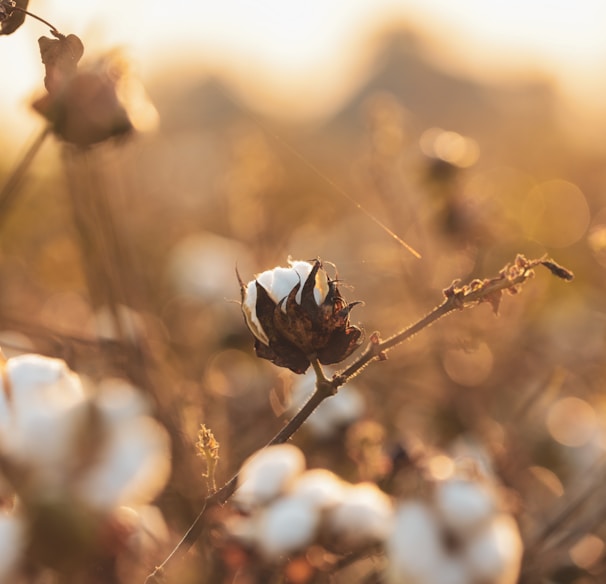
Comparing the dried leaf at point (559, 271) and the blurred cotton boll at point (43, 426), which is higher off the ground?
the dried leaf at point (559, 271)

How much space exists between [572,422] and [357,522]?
1068mm

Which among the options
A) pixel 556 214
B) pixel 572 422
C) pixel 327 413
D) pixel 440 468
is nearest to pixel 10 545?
pixel 440 468

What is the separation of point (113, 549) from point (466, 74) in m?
14.3

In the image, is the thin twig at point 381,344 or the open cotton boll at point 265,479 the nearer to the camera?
the thin twig at point 381,344

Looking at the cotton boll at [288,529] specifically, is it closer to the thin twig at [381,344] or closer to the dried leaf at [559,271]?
the thin twig at [381,344]

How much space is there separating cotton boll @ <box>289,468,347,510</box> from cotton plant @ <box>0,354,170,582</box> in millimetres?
383

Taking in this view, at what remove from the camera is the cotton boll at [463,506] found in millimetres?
1014

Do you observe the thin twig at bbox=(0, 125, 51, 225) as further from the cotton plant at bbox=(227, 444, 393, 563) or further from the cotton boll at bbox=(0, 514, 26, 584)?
the cotton boll at bbox=(0, 514, 26, 584)

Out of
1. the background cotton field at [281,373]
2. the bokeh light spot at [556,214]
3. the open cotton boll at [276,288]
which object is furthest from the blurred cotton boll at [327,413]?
the bokeh light spot at [556,214]

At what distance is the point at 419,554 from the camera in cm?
98

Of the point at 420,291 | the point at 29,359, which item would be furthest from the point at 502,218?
the point at 29,359

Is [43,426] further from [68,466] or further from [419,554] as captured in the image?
[419,554]

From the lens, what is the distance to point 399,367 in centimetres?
241

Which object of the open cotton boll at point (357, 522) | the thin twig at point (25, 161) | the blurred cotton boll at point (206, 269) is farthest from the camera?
the blurred cotton boll at point (206, 269)
